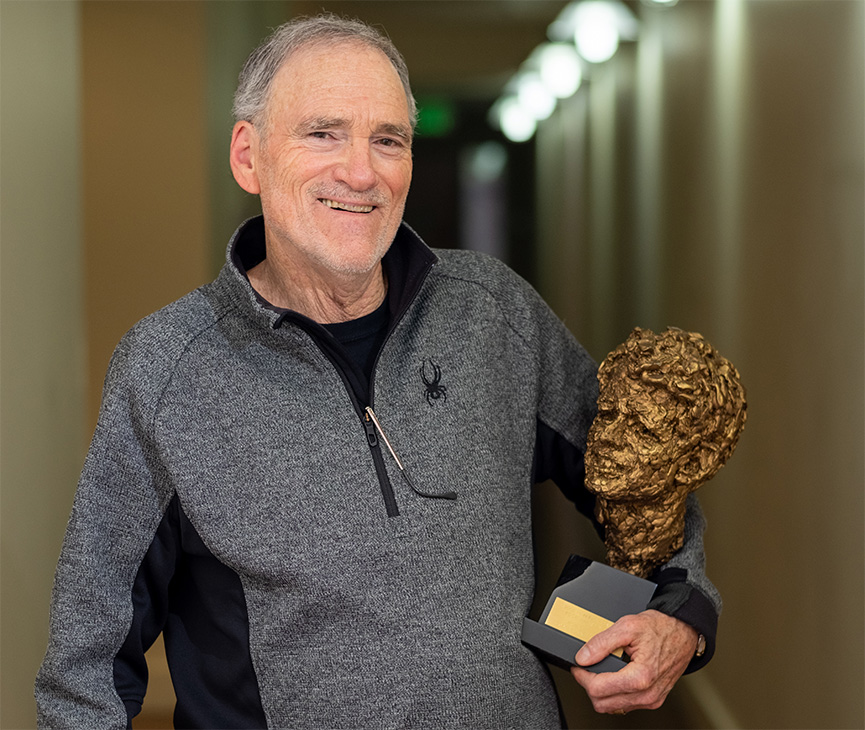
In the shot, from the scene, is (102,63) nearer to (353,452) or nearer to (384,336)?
(384,336)

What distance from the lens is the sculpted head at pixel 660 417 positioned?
134cm

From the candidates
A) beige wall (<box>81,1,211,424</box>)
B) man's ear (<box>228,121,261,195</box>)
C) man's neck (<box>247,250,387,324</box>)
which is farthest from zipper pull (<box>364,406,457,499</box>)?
beige wall (<box>81,1,211,424</box>)

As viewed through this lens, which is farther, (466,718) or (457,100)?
(457,100)

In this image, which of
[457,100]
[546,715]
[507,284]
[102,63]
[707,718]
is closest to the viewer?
[546,715]

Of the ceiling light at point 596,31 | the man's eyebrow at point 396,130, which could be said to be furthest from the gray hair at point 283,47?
the ceiling light at point 596,31

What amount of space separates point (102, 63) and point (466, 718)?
1.69 meters

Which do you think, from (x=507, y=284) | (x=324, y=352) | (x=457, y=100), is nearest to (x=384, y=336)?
(x=324, y=352)

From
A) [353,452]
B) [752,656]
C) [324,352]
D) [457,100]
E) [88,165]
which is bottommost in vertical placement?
[752,656]

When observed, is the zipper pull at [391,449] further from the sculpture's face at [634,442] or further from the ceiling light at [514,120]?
the ceiling light at [514,120]

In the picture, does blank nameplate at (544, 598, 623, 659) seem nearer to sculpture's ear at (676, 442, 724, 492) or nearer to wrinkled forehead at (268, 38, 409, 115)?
sculpture's ear at (676, 442, 724, 492)

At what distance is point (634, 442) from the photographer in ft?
4.46

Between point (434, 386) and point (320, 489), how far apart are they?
9.8 inches

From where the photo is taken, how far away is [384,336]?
145cm

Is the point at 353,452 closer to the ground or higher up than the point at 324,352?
closer to the ground
